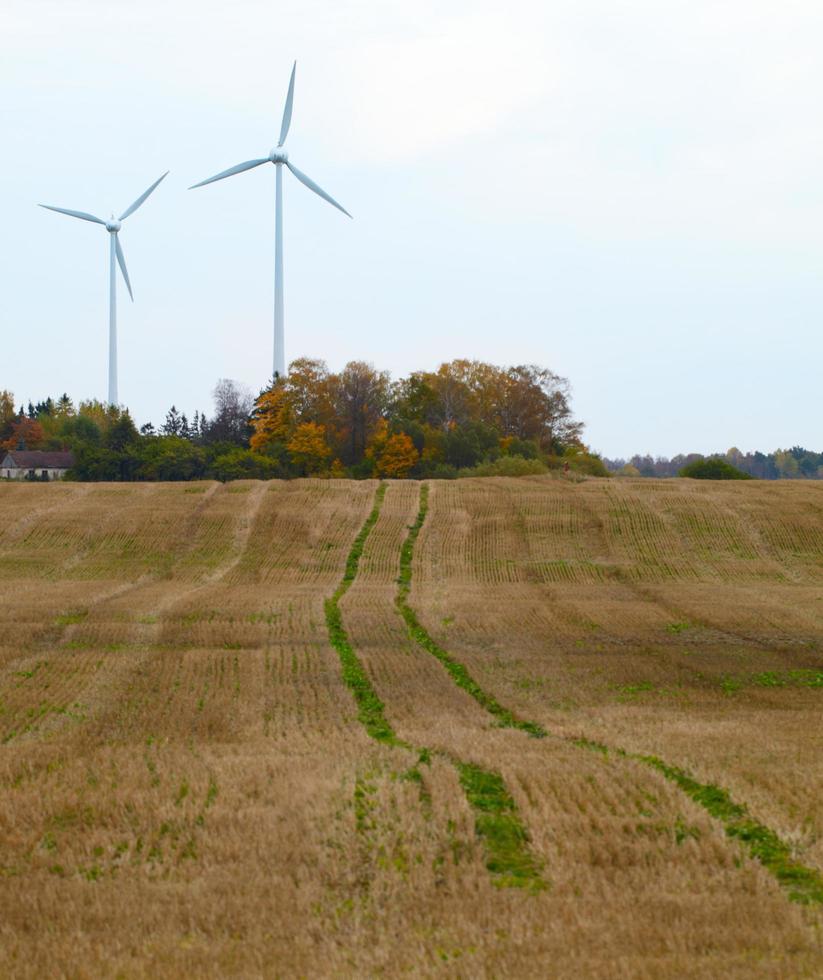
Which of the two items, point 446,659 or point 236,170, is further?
point 236,170

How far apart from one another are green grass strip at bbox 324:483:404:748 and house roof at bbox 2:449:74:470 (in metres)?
113

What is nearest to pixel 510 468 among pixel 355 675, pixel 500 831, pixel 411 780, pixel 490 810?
pixel 355 675

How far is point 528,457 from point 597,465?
744 centimetres

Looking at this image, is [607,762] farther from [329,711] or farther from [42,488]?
[42,488]

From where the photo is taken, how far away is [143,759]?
677 inches

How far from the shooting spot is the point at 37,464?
15638 cm

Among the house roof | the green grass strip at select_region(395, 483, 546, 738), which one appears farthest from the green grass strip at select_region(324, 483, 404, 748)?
the house roof

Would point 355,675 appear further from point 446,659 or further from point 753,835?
point 753,835

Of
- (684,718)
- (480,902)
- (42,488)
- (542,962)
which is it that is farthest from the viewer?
(42,488)

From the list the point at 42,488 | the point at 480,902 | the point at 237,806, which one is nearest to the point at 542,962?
the point at 480,902

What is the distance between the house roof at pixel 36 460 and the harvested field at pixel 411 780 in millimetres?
114789

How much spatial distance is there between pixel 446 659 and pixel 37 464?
450 ft

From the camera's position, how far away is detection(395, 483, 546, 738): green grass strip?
2092 centimetres

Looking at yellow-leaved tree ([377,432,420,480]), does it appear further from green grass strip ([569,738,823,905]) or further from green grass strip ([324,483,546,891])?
green grass strip ([569,738,823,905])
